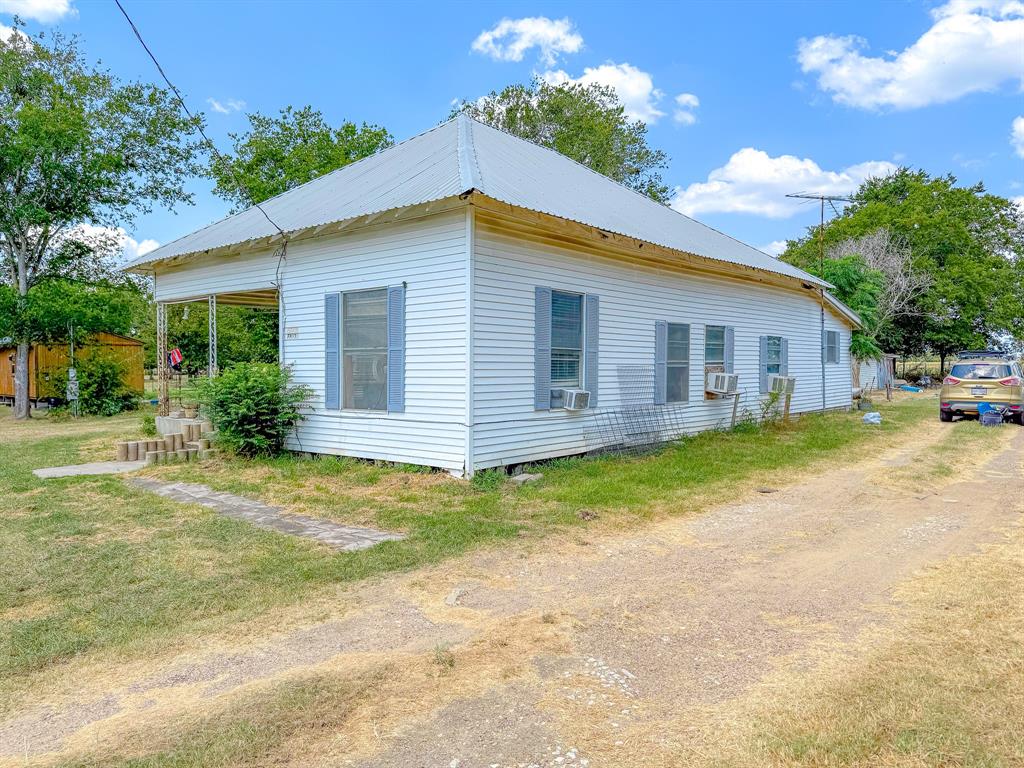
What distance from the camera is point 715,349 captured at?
39.4 feet

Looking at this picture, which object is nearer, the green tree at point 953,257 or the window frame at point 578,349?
the window frame at point 578,349

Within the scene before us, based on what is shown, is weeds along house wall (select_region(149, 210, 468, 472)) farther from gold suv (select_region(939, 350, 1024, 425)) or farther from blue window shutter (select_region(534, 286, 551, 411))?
gold suv (select_region(939, 350, 1024, 425))

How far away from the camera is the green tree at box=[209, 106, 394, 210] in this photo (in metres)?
24.5

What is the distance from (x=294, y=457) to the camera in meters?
9.12

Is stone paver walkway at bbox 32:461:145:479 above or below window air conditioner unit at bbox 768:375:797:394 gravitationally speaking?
below

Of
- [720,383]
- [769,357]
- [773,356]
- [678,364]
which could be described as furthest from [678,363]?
[773,356]

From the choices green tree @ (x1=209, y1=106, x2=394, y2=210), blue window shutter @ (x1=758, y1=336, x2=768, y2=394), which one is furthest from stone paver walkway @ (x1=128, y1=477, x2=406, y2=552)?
green tree @ (x1=209, y1=106, x2=394, y2=210)

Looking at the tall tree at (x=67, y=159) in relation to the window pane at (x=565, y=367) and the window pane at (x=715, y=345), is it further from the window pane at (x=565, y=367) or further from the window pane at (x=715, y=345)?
the window pane at (x=715, y=345)

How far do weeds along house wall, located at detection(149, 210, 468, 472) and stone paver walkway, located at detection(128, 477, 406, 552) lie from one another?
189 cm

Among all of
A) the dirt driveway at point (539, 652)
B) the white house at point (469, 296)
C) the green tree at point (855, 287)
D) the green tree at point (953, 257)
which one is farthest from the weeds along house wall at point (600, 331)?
the green tree at point (953, 257)

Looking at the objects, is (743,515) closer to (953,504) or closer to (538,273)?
(953,504)

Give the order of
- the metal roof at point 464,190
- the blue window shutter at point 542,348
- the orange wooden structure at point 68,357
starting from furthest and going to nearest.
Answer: the orange wooden structure at point 68,357 → the blue window shutter at point 542,348 → the metal roof at point 464,190

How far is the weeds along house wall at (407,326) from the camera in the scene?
748 cm

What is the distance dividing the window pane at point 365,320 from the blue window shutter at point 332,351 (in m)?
0.11
